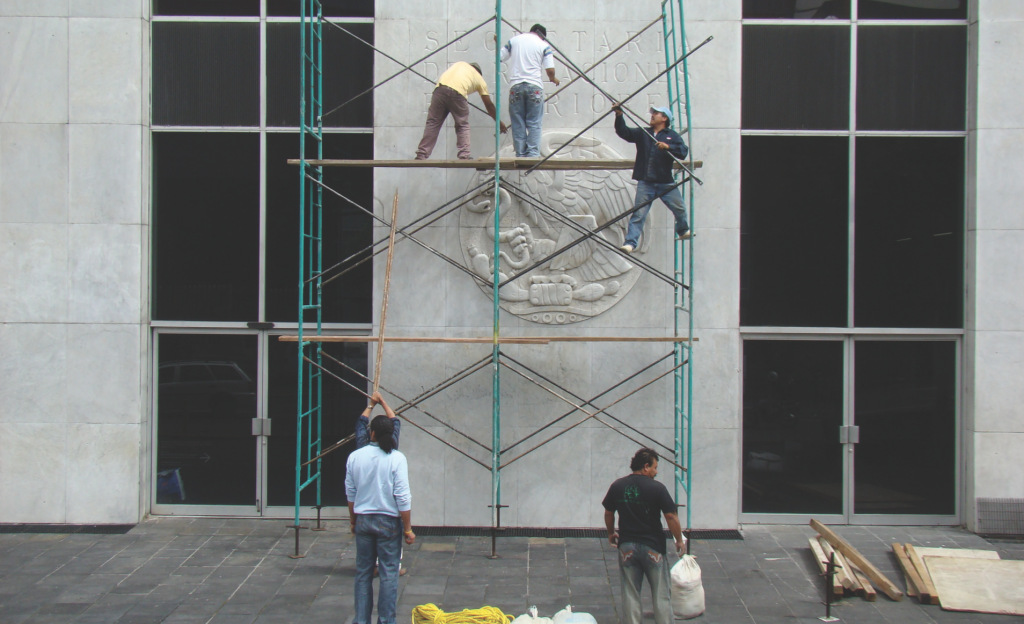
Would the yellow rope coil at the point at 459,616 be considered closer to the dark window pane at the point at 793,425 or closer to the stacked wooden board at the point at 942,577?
the stacked wooden board at the point at 942,577

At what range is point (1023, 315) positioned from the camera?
27.6 feet

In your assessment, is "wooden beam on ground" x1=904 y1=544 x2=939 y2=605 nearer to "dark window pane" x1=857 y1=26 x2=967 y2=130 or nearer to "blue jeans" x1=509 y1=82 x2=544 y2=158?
"dark window pane" x1=857 y1=26 x2=967 y2=130

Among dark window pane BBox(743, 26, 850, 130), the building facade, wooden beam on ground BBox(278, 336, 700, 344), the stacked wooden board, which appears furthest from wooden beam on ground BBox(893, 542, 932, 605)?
dark window pane BBox(743, 26, 850, 130)

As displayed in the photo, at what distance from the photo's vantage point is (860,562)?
7.12 m

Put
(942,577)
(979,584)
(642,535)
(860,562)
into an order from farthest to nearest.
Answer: (860,562) → (942,577) → (979,584) → (642,535)

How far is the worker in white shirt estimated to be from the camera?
7.81m

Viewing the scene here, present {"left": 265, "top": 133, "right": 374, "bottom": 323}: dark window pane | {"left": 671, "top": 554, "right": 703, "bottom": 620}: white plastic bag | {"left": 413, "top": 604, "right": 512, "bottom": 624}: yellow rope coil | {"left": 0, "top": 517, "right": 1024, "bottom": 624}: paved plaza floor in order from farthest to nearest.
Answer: {"left": 265, "top": 133, "right": 374, "bottom": 323}: dark window pane, {"left": 0, "top": 517, "right": 1024, "bottom": 624}: paved plaza floor, {"left": 671, "top": 554, "right": 703, "bottom": 620}: white plastic bag, {"left": 413, "top": 604, "right": 512, "bottom": 624}: yellow rope coil

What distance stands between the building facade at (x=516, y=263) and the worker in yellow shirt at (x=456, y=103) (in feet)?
1.60

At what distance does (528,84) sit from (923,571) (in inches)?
231

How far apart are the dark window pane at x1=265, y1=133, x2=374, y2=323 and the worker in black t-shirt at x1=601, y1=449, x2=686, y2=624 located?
4040mm

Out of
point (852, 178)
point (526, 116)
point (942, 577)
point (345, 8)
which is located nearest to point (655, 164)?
point (526, 116)

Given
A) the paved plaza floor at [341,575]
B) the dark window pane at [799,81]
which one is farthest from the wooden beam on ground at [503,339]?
the dark window pane at [799,81]

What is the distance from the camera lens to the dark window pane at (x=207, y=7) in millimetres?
8875

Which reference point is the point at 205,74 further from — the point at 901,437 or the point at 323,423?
the point at 901,437
